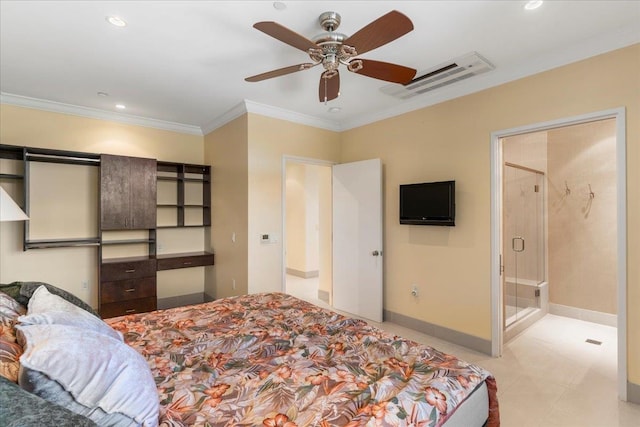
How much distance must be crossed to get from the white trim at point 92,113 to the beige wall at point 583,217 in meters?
5.26

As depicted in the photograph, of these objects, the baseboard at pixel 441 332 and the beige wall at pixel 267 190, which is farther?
the beige wall at pixel 267 190

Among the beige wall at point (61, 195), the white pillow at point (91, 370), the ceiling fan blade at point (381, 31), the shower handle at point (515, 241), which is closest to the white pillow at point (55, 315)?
the white pillow at point (91, 370)

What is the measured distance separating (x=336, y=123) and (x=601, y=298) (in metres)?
4.11

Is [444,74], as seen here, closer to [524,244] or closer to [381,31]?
[381,31]

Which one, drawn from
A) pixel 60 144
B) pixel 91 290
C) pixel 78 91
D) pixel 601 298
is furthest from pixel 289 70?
pixel 601 298

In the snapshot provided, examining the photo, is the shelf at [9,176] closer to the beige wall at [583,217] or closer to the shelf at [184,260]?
the shelf at [184,260]

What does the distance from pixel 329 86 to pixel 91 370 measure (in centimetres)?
231

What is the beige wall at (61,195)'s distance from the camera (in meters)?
3.59

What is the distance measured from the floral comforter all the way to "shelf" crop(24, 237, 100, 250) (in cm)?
210

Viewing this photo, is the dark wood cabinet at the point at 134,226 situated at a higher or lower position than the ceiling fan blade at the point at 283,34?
lower

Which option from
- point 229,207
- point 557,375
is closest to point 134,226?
point 229,207

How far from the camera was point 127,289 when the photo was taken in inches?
152

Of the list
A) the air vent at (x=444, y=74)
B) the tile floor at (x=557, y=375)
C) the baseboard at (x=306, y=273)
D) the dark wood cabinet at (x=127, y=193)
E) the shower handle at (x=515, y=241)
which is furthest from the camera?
the baseboard at (x=306, y=273)

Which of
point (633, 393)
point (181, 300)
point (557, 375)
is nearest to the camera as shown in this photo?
point (633, 393)
